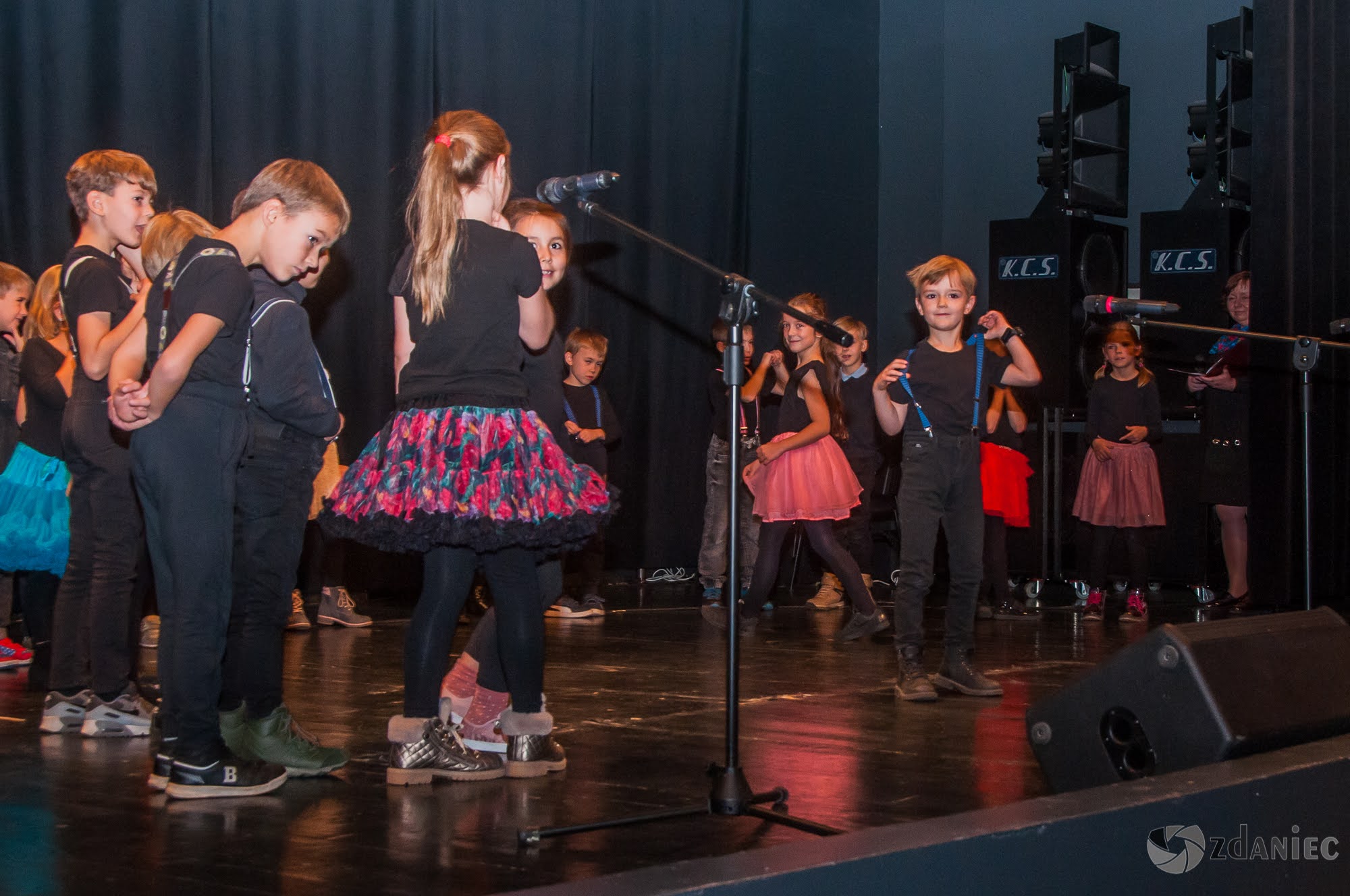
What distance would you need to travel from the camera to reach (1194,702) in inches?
84.8

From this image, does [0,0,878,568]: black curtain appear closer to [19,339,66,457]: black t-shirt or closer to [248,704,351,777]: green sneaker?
[19,339,66,457]: black t-shirt

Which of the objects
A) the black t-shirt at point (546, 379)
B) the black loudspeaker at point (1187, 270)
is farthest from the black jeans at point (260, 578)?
the black loudspeaker at point (1187, 270)

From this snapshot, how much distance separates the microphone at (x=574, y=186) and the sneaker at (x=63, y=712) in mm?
A: 1824

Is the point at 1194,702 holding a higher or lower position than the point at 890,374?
lower

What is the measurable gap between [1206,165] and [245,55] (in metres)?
5.63

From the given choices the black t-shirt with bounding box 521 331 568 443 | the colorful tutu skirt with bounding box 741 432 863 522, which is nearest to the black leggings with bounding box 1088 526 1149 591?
the colorful tutu skirt with bounding box 741 432 863 522

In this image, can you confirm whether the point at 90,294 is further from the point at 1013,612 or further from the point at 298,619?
the point at 1013,612

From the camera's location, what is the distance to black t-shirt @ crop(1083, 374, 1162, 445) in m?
7.03

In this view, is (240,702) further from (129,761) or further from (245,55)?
(245,55)

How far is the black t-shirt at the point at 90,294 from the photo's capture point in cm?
345

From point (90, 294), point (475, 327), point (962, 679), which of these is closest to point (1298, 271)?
point (962, 679)

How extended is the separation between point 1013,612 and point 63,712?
4.52m

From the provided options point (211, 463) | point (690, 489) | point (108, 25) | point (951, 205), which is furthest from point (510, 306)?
point (951, 205)

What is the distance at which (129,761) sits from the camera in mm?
3117
